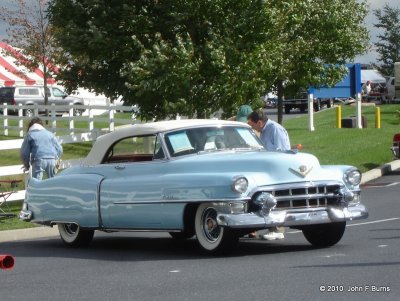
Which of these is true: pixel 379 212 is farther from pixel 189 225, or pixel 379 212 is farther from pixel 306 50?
pixel 306 50

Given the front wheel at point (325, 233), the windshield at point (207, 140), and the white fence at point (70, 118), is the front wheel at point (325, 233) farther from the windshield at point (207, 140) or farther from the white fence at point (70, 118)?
the white fence at point (70, 118)

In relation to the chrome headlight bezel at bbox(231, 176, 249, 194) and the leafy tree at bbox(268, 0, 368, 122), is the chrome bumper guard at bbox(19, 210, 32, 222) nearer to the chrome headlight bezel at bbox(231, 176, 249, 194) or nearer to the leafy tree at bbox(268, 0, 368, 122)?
the chrome headlight bezel at bbox(231, 176, 249, 194)

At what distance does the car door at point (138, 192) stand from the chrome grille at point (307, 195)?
1200mm

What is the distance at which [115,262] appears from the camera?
12750mm

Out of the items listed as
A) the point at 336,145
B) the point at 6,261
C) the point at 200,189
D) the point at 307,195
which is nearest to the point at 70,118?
the point at 336,145

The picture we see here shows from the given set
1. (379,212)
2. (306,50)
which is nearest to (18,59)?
(306,50)

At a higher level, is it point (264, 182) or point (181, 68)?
point (181, 68)

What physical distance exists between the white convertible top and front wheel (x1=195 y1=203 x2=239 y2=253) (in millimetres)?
1463

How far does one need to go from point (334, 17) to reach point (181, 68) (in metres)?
14.6

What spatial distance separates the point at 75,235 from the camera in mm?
14695

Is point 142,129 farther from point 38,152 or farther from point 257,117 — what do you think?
point 38,152

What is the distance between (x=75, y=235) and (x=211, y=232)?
2.72m

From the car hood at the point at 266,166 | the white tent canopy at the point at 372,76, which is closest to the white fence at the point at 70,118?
the car hood at the point at 266,166

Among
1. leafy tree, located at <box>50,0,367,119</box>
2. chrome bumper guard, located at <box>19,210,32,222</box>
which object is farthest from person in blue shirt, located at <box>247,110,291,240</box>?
leafy tree, located at <box>50,0,367,119</box>
